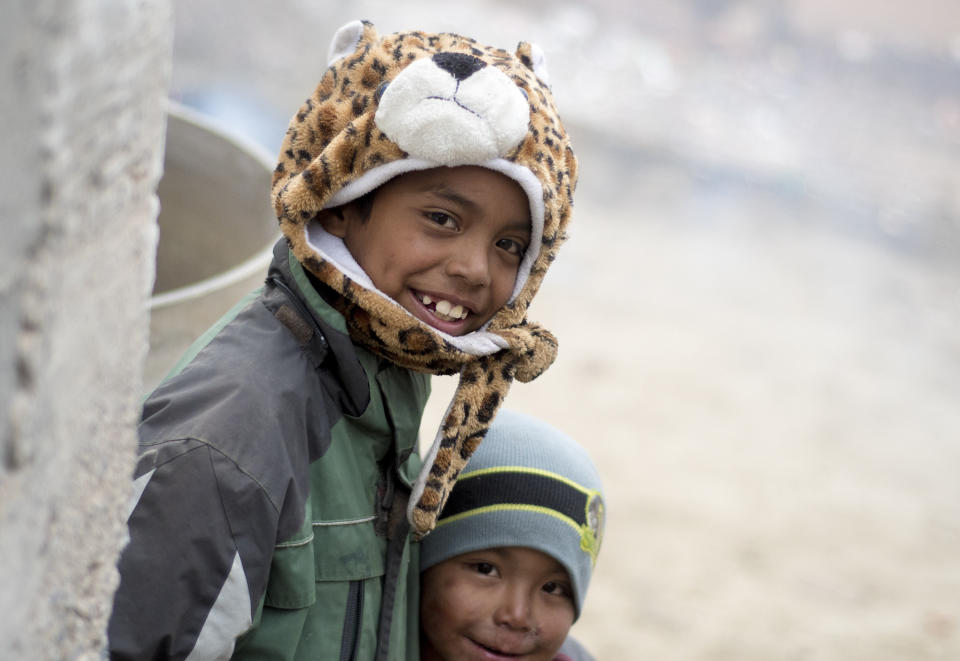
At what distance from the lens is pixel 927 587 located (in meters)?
4.46

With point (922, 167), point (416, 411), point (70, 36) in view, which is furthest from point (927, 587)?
point (922, 167)

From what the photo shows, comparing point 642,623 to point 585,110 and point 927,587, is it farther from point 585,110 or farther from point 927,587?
point 585,110

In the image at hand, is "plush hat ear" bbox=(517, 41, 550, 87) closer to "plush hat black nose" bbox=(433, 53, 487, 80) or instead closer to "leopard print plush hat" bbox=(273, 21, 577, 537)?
"leopard print plush hat" bbox=(273, 21, 577, 537)

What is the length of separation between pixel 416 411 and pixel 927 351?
6.45 meters

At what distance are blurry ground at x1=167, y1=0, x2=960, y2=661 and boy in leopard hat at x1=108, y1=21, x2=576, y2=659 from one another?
8.19 feet

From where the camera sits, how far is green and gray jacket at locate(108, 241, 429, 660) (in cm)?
110

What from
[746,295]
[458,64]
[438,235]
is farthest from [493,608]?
[746,295]

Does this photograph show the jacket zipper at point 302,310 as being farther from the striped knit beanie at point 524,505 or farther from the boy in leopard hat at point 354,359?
the striped knit beanie at point 524,505

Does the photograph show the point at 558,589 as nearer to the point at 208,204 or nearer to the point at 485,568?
the point at 485,568

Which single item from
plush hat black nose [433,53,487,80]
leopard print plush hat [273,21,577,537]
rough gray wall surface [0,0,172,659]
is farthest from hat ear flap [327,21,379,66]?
rough gray wall surface [0,0,172,659]

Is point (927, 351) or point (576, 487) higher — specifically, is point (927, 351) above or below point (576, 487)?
below

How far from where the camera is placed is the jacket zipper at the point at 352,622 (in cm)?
136

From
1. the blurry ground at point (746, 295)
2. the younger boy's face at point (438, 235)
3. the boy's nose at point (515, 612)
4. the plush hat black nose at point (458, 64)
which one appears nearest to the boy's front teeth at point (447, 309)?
the younger boy's face at point (438, 235)

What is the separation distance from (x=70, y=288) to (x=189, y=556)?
22.9 inches
